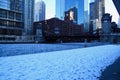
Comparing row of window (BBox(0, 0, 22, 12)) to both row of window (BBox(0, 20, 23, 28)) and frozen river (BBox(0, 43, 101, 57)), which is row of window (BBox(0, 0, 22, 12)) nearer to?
row of window (BBox(0, 20, 23, 28))

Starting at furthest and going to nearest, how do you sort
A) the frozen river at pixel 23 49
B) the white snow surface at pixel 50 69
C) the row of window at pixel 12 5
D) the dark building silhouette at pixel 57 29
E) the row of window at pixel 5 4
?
the dark building silhouette at pixel 57 29 → the row of window at pixel 12 5 → the row of window at pixel 5 4 → the frozen river at pixel 23 49 → the white snow surface at pixel 50 69

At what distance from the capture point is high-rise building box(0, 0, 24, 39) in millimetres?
100750

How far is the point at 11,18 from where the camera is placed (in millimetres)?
106938

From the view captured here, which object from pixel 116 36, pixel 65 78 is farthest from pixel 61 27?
pixel 65 78

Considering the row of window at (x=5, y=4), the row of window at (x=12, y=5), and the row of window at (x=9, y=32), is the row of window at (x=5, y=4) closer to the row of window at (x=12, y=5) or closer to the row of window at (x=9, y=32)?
the row of window at (x=12, y=5)

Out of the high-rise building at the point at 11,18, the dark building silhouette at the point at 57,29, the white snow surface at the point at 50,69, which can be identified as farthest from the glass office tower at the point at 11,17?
the white snow surface at the point at 50,69

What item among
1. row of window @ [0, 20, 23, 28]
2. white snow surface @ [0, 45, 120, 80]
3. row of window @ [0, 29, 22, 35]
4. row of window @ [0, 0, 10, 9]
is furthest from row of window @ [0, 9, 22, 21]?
white snow surface @ [0, 45, 120, 80]

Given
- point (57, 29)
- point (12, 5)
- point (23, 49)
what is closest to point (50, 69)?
point (23, 49)

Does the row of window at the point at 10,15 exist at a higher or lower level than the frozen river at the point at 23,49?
higher

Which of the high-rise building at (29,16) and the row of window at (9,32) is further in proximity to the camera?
the high-rise building at (29,16)

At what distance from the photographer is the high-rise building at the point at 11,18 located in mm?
100750

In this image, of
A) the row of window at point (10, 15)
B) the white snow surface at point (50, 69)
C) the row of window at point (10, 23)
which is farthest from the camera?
the row of window at point (10, 15)

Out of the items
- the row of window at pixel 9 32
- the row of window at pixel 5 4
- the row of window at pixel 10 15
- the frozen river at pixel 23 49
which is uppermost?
the row of window at pixel 5 4

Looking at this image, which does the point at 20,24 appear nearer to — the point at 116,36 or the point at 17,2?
the point at 17,2
